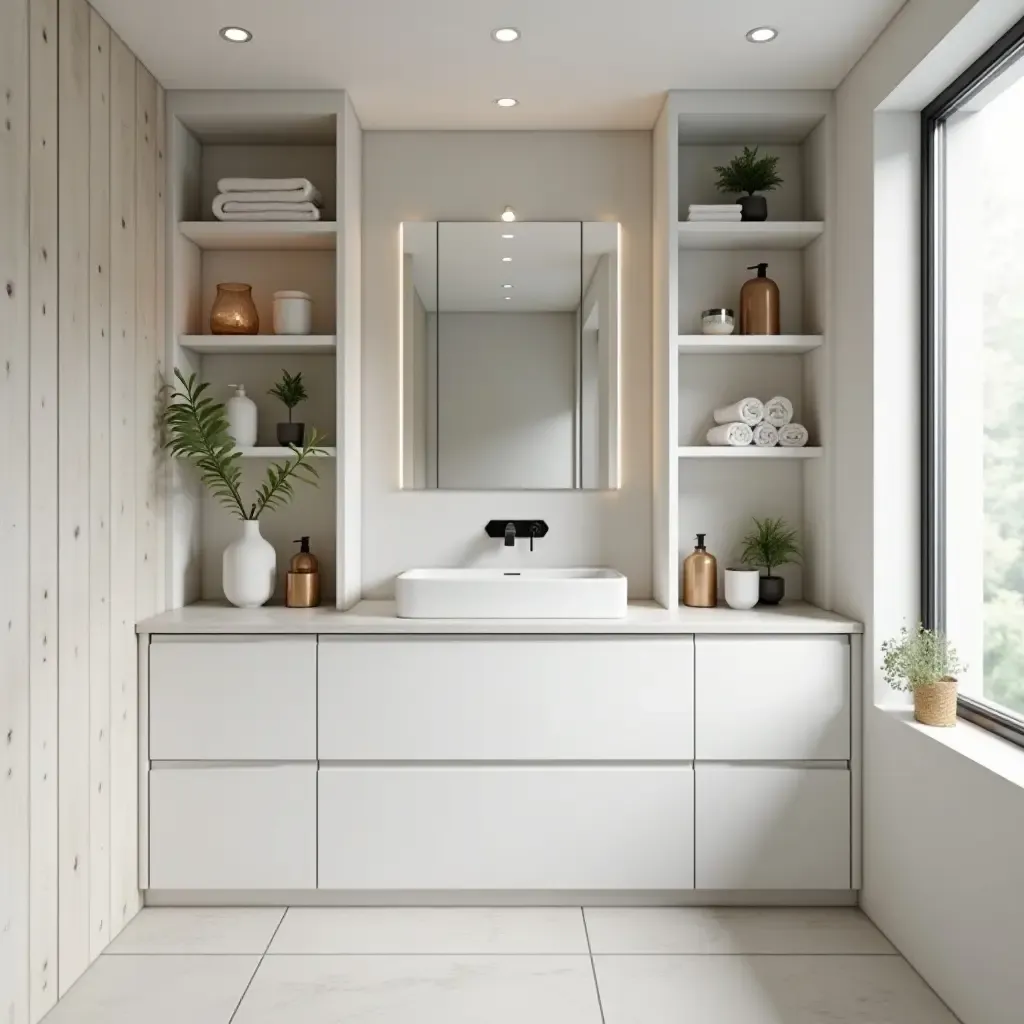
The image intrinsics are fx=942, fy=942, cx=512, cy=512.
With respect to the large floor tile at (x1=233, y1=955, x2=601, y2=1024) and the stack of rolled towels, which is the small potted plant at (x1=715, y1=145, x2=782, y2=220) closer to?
the stack of rolled towels

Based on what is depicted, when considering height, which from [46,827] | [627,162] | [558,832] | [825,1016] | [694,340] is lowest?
[825,1016]

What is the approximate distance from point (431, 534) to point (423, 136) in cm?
139

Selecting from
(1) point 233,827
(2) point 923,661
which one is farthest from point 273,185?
(2) point 923,661

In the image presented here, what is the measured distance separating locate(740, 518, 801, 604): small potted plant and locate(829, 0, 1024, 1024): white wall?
8.3 inches

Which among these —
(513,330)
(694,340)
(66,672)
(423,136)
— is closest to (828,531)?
(694,340)

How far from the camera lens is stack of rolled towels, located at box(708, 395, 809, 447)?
9.97 ft

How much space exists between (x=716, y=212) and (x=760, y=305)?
0.34 meters

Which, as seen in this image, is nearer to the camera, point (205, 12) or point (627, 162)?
point (205, 12)

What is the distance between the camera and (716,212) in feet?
9.95

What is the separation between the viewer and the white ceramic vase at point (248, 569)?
2.99 m

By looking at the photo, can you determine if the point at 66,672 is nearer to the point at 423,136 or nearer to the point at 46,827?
the point at 46,827

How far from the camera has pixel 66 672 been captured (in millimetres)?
2271

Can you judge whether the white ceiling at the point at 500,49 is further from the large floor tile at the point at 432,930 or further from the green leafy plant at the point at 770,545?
the large floor tile at the point at 432,930

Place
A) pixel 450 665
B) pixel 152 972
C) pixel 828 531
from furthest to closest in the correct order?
pixel 828 531 → pixel 450 665 → pixel 152 972
